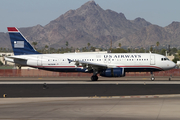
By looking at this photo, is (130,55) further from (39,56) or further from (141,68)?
(39,56)

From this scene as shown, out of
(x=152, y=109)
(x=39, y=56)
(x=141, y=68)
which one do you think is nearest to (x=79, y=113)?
(x=152, y=109)

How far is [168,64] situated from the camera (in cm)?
4688

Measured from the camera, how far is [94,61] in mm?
48094

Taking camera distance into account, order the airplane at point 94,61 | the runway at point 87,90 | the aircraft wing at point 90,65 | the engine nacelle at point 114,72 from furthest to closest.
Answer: the airplane at point 94,61
the aircraft wing at point 90,65
the engine nacelle at point 114,72
the runway at point 87,90

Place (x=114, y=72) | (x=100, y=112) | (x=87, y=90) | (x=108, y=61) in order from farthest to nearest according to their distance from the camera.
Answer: (x=108, y=61)
(x=114, y=72)
(x=87, y=90)
(x=100, y=112)

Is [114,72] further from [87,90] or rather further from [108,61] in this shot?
[87,90]

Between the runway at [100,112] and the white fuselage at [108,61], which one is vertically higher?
the white fuselage at [108,61]

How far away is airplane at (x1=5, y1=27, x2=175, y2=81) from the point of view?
45875 mm

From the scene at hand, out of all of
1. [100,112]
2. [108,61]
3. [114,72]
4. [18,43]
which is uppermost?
[18,43]

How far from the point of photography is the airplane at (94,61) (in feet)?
151

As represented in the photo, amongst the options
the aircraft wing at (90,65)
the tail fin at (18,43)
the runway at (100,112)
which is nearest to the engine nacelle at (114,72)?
the aircraft wing at (90,65)

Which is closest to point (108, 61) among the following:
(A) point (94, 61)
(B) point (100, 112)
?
(A) point (94, 61)

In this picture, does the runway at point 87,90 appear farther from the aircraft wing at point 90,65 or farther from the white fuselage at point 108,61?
the white fuselage at point 108,61

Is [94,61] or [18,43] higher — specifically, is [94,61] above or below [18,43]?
below
